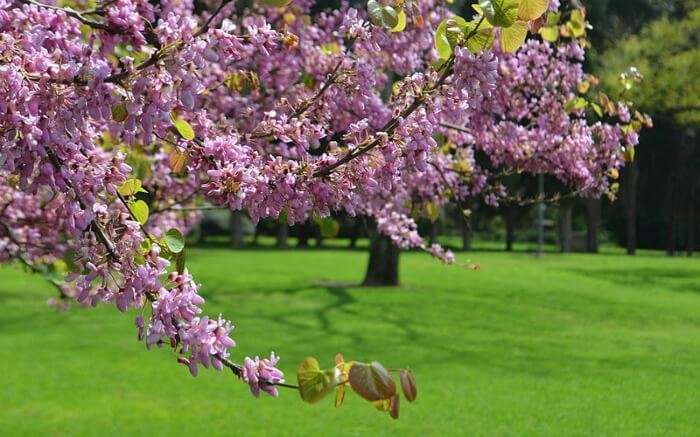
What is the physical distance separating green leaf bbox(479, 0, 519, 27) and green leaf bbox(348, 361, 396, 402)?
94 cm

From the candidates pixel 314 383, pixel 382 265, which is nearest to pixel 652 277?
pixel 382 265

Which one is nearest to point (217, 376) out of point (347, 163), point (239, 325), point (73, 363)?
point (73, 363)

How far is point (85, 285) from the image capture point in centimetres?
267

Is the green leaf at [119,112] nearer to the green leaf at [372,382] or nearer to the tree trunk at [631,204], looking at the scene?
the green leaf at [372,382]

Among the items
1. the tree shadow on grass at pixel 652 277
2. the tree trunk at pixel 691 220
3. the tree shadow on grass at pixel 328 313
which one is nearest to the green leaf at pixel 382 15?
the tree shadow on grass at pixel 328 313

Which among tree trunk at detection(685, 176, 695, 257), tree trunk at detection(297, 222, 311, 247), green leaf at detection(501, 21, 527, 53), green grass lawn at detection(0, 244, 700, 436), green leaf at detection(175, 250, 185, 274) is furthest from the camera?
tree trunk at detection(297, 222, 311, 247)

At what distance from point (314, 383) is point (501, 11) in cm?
107

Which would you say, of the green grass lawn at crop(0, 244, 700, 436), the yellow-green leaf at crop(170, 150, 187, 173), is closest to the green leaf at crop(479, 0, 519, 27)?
the yellow-green leaf at crop(170, 150, 187, 173)

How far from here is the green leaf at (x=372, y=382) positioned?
232 centimetres

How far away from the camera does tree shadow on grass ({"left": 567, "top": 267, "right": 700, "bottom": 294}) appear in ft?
93.7

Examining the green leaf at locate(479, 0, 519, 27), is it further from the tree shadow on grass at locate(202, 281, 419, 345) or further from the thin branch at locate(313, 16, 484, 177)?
the tree shadow on grass at locate(202, 281, 419, 345)

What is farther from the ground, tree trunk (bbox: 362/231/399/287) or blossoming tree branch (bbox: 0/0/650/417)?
blossoming tree branch (bbox: 0/0/650/417)

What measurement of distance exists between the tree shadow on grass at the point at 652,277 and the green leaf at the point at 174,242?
26.1 m

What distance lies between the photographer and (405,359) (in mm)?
14812
